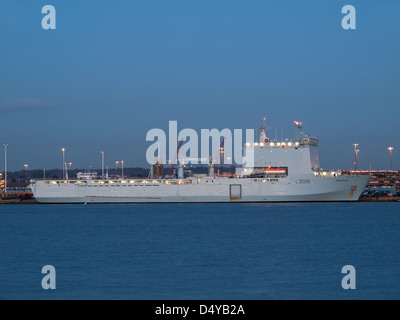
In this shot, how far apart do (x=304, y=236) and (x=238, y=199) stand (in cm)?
3264

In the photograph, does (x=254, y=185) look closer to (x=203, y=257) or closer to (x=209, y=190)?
(x=209, y=190)

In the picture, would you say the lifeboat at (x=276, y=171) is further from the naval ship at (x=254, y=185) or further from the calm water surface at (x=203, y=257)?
the calm water surface at (x=203, y=257)

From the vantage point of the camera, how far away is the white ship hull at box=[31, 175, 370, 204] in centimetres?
7556

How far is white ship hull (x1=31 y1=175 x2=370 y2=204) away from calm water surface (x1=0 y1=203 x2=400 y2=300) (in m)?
13.9

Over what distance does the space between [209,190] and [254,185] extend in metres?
5.31


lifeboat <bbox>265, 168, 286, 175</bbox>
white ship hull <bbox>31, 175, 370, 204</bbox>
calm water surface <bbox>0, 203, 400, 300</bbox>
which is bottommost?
calm water surface <bbox>0, 203, 400, 300</bbox>

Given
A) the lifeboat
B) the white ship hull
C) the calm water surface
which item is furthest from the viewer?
the lifeboat

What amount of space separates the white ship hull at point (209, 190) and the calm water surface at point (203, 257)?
13863mm

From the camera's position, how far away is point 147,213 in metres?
69.8

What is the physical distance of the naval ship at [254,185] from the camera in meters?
75.7

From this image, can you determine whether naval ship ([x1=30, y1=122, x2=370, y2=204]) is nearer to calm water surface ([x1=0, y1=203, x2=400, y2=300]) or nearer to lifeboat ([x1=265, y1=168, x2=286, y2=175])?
lifeboat ([x1=265, y1=168, x2=286, y2=175])

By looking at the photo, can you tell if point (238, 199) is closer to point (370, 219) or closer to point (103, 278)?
point (370, 219)

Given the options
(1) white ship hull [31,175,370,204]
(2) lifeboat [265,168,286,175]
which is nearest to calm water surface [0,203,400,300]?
(1) white ship hull [31,175,370,204]
